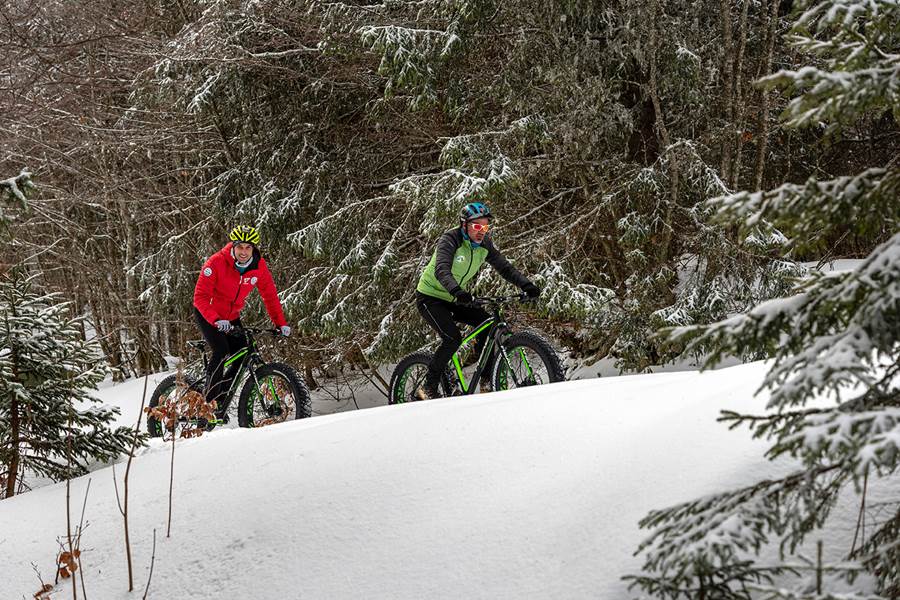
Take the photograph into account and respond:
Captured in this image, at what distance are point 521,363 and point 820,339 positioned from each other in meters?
4.98

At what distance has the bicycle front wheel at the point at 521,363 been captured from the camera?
704cm

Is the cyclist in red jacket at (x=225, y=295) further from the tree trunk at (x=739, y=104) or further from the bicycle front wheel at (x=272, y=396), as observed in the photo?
the tree trunk at (x=739, y=104)

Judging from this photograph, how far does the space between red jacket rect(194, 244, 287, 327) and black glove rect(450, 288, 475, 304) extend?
Result: 191 centimetres

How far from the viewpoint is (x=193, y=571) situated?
380 centimetres

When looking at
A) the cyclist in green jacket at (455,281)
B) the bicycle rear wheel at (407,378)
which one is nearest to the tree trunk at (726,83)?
the cyclist in green jacket at (455,281)

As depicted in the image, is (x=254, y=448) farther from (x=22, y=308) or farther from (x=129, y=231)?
(x=129, y=231)

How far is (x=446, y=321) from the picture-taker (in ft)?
24.1

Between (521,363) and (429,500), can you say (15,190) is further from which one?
(521,363)

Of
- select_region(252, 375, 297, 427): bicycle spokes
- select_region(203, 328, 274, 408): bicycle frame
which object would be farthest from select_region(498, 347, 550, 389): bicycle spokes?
select_region(203, 328, 274, 408): bicycle frame

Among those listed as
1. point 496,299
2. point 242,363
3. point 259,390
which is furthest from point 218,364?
point 496,299

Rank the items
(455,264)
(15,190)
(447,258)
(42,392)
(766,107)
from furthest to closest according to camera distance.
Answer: (766,107) → (455,264) → (447,258) → (42,392) → (15,190)

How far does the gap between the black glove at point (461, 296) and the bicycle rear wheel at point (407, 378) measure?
97cm

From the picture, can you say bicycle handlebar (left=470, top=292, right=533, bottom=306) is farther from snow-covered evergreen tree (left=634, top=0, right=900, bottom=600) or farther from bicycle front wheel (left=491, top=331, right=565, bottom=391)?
snow-covered evergreen tree (left=634, top=0, right=900, bottom=600)

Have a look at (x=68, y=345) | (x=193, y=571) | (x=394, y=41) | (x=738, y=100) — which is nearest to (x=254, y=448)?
(x=193, y=571)
